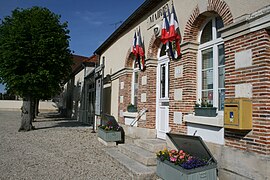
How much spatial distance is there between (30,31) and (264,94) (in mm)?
10883

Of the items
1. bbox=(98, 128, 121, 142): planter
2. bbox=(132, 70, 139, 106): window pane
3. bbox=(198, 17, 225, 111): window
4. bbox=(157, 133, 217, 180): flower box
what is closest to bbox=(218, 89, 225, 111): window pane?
bbox=(198, 17, 225, 111): window

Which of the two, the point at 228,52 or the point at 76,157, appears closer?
the point at 228,52

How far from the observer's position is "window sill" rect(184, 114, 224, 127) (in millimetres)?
4536

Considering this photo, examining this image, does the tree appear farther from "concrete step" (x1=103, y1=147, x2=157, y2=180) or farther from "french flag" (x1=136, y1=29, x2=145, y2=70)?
"concrete step" (x1=103, y1=147, x2=157, y2=180)

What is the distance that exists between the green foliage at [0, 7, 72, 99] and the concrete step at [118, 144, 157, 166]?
6.80 meters

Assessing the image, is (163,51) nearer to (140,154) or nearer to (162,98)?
(162,98)

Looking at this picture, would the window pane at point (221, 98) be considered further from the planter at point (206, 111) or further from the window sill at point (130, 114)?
the window sill at point (130, 114)

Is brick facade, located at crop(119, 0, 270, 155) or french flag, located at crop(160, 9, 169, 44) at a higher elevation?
french flag, located at crop(160, 9, 169, 44)

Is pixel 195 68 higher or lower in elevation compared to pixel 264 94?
higher

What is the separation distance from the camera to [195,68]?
571 centimetres

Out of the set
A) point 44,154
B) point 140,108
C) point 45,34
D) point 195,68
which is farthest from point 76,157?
point 45,34

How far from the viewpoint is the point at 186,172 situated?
3895 mm

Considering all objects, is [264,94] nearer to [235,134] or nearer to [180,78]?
[235,134]

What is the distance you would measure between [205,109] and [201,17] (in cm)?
218
